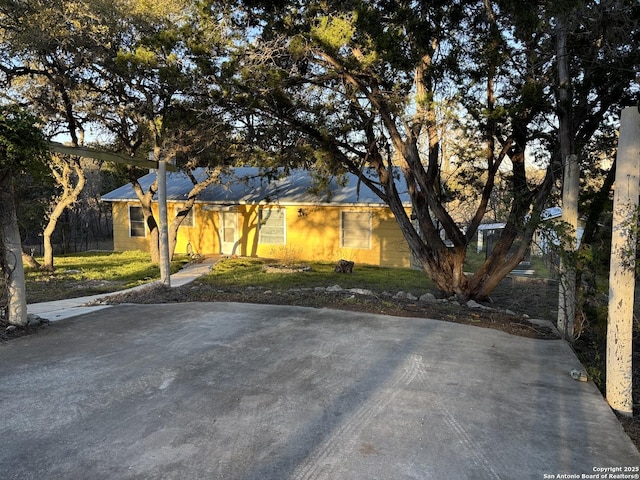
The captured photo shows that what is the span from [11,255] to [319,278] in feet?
24.8

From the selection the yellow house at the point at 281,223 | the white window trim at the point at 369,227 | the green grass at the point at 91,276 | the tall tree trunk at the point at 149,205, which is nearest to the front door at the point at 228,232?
the yellow house at the point at 281,223

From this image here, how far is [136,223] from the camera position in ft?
62.4

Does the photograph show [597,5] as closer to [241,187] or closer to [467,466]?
[467,466]

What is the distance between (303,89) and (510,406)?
7164 millimetres

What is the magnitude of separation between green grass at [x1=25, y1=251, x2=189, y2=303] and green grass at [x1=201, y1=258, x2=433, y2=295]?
6.47 ft

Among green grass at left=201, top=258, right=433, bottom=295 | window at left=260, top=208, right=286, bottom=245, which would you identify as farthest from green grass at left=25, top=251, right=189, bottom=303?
window at left=260, top=208, right=286, bottom=245

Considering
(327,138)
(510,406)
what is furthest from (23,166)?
(510,406)

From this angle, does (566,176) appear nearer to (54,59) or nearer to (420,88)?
(420,88)

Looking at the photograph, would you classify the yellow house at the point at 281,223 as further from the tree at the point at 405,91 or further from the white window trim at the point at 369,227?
the tree at the point at 405,91

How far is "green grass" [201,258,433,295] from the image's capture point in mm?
10961

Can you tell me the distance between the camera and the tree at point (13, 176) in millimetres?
5473

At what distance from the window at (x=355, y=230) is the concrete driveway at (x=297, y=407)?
9776 mm

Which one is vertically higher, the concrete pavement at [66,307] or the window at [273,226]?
the window at [273,226]

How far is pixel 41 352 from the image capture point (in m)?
5.23
